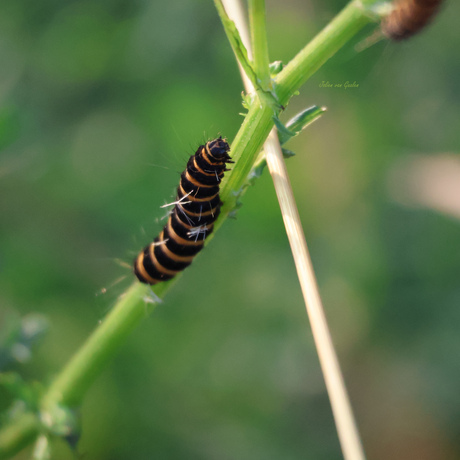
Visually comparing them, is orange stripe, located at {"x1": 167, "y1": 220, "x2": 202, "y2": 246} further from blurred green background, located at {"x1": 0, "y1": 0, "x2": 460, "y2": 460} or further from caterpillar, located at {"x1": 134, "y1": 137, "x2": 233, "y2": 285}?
blurred green background, located at {"x1": 0, "y1": 0, "x2": 460, "y2": 460}

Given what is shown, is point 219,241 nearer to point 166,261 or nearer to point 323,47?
point 166,261

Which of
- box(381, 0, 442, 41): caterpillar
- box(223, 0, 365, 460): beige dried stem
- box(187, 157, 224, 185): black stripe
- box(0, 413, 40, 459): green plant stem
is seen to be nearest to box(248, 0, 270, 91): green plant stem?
box(223, 0, 365, 460): beige dried stem

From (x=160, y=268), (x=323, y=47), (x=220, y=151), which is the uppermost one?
(x=323, y=47)

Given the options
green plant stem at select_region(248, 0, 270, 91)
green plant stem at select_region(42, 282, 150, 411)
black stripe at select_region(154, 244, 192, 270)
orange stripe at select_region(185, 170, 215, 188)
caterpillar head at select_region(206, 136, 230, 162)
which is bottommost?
green plant stem at select_region(42, 282, 150, 411)

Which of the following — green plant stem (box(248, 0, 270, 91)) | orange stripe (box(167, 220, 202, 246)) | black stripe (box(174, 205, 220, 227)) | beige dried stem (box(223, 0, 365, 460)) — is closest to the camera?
green plant stem (box(248, 0, 270, 91))

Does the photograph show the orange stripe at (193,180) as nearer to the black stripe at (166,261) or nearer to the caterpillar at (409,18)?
the black stripe at (166,261)

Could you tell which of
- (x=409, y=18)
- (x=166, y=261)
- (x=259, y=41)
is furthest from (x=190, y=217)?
(x=409, y=18)
